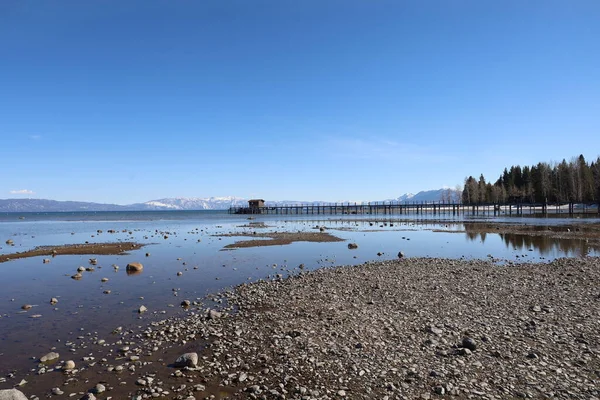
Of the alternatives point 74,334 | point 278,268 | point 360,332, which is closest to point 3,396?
point 74,334

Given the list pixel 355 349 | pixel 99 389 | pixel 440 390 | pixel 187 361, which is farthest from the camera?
pixel 355 349

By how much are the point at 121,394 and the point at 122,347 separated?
2.92m

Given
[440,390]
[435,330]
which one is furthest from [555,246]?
[440,390]

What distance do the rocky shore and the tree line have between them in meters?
113

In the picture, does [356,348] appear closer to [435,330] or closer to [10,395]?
[435,330]

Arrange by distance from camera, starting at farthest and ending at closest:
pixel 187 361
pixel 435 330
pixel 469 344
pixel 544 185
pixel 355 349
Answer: pixel 544 185, pixel 435 330, pixel 355 349, pixel 469 344, pixel 187 361

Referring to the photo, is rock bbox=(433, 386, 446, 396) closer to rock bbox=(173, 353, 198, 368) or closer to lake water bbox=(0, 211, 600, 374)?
rock bbox=(173, 353, 198, 368)

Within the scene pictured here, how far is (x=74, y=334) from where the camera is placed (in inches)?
462

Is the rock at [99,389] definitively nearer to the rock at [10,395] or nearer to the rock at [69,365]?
the rock at [10,395]

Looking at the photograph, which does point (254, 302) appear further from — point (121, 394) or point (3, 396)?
point (3, 396)

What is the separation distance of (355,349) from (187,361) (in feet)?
14.4

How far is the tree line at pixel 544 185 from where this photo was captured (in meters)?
117

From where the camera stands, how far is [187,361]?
9086mm

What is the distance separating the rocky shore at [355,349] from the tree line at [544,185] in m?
113
